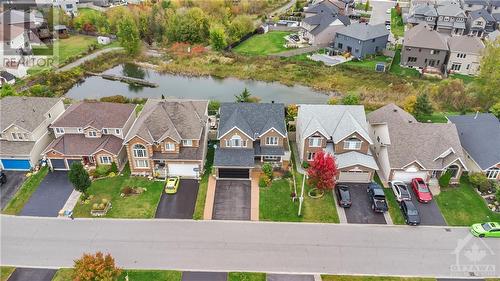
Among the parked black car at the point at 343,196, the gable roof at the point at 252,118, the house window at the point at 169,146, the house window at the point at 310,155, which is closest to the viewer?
the parked black car at the point at 343,196

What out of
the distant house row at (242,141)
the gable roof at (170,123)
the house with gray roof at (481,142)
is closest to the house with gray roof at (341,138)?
the distant house row at (242,141)

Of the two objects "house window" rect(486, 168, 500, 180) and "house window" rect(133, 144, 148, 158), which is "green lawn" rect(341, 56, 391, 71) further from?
"house window" rect(133, 144, 148, 158)

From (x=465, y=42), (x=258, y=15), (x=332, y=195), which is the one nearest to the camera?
(x=332, y=195)

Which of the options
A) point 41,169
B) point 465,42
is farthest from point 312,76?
point 41,169

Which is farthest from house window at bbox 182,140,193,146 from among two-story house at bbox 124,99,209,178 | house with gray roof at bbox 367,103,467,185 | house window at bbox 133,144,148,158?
house with gray roof at bbox 367,103,467,185

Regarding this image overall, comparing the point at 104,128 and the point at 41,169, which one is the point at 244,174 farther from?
→ the point at 41,169

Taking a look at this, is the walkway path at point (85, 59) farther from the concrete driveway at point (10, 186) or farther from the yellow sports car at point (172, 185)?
the yellow sports car at point (172, 185)

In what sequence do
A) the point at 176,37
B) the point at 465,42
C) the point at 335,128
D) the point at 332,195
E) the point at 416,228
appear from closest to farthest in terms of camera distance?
the point at 416,228 → the point at 332,195 → the point at 335,128 → the point at 465,42 → the point at 176,37
